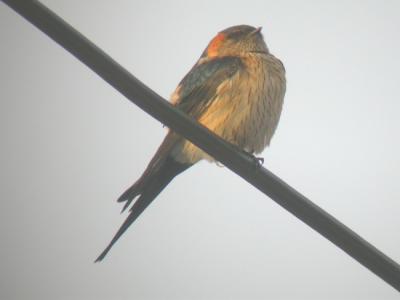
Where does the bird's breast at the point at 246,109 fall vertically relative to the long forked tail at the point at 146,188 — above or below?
above

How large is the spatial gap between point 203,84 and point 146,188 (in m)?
0.92

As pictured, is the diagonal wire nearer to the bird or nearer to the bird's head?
the bird

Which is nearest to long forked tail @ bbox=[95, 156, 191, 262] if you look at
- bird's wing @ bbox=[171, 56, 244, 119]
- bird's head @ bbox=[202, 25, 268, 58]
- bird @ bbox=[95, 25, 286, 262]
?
bird @ bbox=[95, 25, 286, 262]

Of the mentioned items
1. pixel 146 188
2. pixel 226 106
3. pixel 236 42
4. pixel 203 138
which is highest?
pixel 236 42

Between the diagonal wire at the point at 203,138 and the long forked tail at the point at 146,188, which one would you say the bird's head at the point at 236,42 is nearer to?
the long forked tail at the point at 146,188

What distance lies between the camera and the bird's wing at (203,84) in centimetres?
454

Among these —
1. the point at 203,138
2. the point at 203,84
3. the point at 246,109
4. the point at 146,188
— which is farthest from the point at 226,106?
the point at 203,138

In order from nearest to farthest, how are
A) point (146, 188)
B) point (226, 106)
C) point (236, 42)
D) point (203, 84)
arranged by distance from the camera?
1. point (146, 188)
2. point (226, 106)
3. point (203, 84)
4. point (236, 42)

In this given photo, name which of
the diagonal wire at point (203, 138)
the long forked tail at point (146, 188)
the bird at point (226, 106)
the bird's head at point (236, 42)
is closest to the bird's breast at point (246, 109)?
the bird at point (226, 106)

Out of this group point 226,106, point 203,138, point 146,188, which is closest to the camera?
point 203,138

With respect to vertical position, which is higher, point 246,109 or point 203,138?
point 246,109

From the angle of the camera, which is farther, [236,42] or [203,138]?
[236,42]

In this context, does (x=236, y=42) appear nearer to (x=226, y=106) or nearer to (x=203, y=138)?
(x=226, y=106)

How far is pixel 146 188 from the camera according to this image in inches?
167
